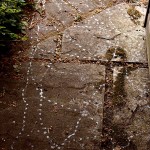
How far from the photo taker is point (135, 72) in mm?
3908

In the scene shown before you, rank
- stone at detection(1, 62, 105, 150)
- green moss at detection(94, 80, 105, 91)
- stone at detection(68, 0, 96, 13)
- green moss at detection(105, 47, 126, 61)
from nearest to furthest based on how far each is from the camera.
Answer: stone at detection(1, 62, 105, 150) < green moss at detection(94, 80, 105, 91) < green moss at detection(105, 47, 126, 61) < stone at detection(68, 0, 96, 13)

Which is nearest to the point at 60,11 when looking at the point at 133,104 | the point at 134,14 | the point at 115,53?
the point at 134,14

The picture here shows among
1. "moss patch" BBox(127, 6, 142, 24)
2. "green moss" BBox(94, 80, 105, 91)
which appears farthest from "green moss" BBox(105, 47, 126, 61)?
"moss patch" BBox(127, 6, 142, 24)

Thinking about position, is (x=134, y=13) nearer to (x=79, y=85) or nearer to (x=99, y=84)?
(x=99, y=84)

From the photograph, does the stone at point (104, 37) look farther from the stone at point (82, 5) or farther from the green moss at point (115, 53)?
the stone at point (82, 5)

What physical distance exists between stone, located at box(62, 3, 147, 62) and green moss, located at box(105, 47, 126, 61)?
25mm

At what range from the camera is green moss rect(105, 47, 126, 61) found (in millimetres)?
4109

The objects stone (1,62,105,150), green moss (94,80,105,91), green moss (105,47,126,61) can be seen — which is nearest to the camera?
stone (1,62,105,150)

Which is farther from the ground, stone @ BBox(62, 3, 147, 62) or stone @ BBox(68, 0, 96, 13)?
Answer: stone @ BBox(68, 0, 96, 13)

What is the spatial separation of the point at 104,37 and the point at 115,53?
1.16ft

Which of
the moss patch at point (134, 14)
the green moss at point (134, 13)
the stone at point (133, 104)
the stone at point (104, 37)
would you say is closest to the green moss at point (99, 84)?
the stone at point (133, 104)

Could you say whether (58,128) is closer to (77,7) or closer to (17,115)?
(17,115)

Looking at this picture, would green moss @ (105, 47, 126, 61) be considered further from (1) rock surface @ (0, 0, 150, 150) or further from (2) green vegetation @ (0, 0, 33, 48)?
(2) green vegetation @ (0, 0, 33, 48)

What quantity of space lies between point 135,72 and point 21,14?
1979mm
